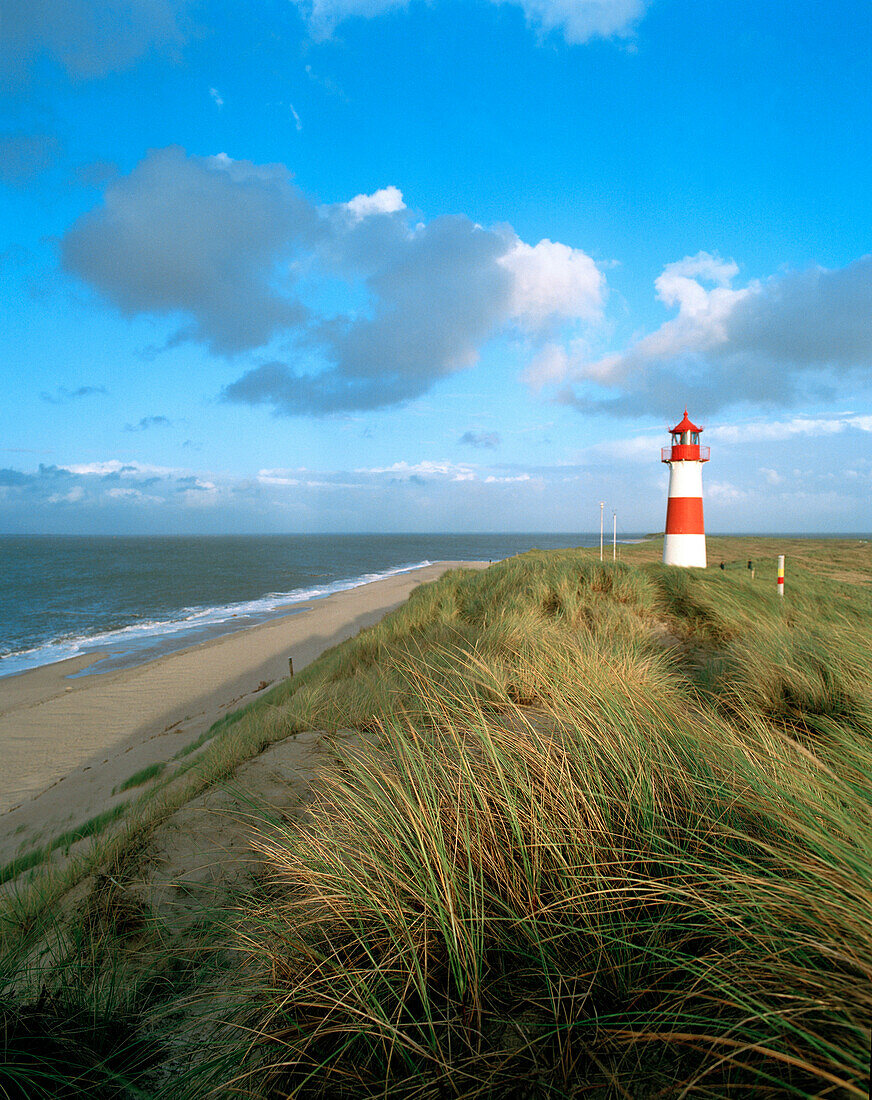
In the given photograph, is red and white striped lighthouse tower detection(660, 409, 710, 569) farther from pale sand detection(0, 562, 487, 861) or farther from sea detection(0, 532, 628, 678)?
sea detection(0, 532, 628, 678)

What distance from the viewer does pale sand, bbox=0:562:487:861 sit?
7.50 metres

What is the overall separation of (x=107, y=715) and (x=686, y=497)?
17166 millimetres

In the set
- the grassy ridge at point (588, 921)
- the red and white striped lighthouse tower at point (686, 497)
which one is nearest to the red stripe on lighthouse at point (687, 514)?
the red and white striped lighthouse tower at point (686, 497)

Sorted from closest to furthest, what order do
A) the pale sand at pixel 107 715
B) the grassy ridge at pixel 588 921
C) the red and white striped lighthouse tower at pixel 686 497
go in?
the grassy ridge at pixel 588 921 < the pale sand at pixel 107 715 < the red and white striped lighthouse tower at pixel 686 497

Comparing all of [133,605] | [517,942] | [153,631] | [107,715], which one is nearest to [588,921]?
[517,942]

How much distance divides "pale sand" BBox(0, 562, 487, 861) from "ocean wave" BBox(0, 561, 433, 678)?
Answer: 4.82 feet

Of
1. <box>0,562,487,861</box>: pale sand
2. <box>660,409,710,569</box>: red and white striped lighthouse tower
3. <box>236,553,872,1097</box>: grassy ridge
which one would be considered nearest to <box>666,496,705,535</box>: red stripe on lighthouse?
<box>660,409,710,569</box>: red and white striped lighthouse tower

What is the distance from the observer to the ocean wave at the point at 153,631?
17.4 m

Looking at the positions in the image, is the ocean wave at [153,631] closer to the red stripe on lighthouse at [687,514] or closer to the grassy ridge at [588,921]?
the red stripe on lighthouse at [687,514]

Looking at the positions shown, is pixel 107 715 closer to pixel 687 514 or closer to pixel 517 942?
pixel 517 942

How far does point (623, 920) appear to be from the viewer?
1.52 metres

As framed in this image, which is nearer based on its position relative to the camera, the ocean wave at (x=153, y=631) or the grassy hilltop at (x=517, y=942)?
the grassy hilltop at (x=517, y=942)

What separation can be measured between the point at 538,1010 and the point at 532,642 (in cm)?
347

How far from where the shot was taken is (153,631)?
21531mm
